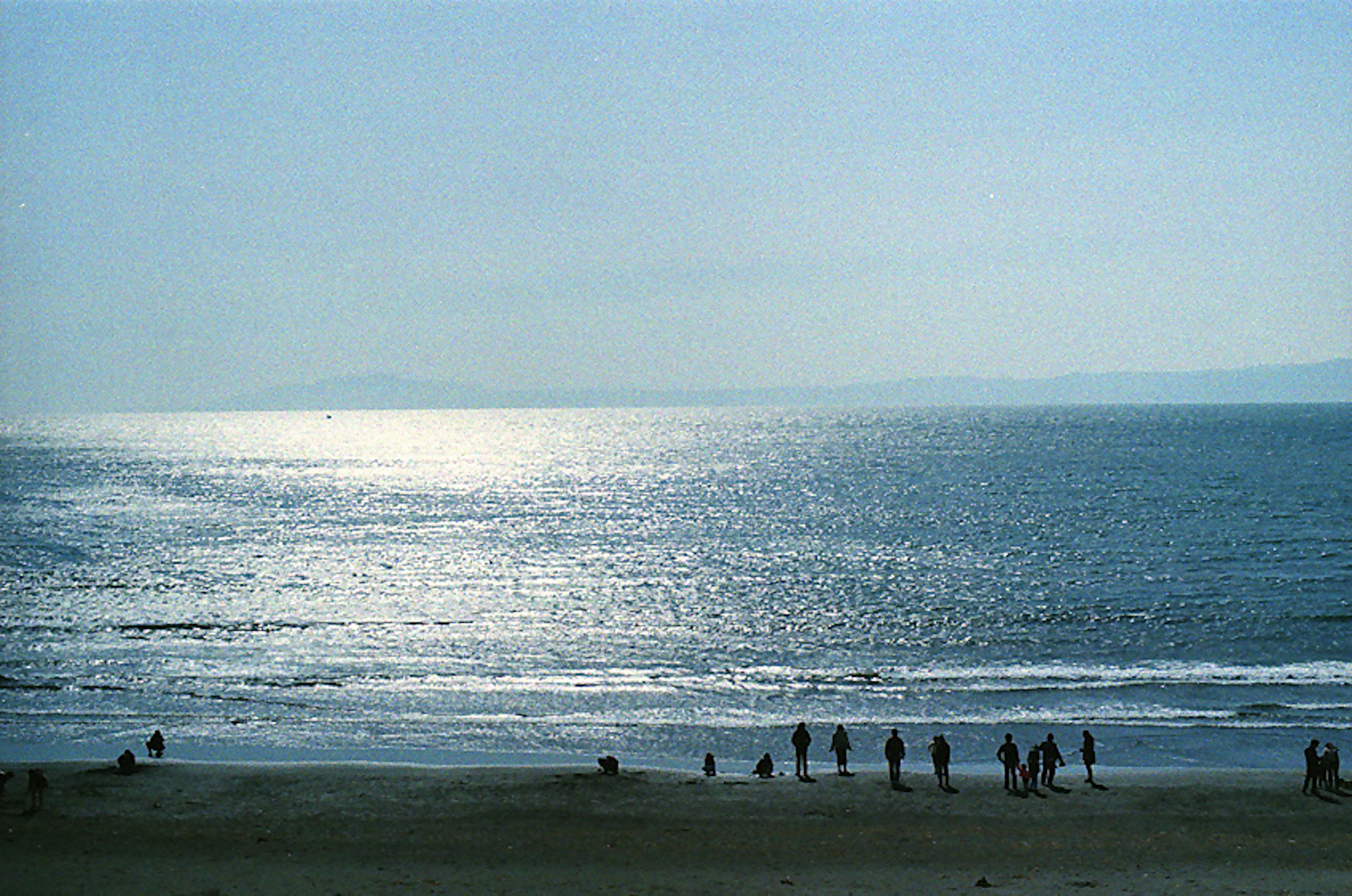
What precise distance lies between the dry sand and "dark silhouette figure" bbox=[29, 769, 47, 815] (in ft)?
0.93

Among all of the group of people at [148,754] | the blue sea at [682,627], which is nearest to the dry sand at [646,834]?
the group of people at [148,754]

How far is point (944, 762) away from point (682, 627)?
21638 millimetres

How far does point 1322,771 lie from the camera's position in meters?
23.8

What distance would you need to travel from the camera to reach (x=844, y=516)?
277 feet

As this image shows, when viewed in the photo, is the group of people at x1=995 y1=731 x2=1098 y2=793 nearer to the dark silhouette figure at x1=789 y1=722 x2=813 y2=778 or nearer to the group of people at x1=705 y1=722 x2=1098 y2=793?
the group of people at x1=705 y1=722 x2=1098 y2=793

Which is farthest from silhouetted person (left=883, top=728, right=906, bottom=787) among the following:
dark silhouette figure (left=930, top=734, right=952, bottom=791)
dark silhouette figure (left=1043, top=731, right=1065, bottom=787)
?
dark silhouette figure (left=1043, top=731, right=1065, bottom=787)

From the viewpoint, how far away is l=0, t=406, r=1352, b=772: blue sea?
30.7 meters

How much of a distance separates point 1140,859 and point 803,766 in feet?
26.1

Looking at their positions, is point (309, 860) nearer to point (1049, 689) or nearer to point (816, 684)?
point (816, 684)

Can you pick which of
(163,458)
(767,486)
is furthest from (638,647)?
(163,458)

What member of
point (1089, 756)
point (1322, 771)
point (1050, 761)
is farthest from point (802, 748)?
point (1322, 771)

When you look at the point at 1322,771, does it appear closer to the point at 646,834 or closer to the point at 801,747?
the point at 801,747

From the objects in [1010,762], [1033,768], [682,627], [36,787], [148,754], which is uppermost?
[36,787]

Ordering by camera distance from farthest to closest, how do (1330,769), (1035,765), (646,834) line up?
(1035,765) → (1330,769) → (646,834)
